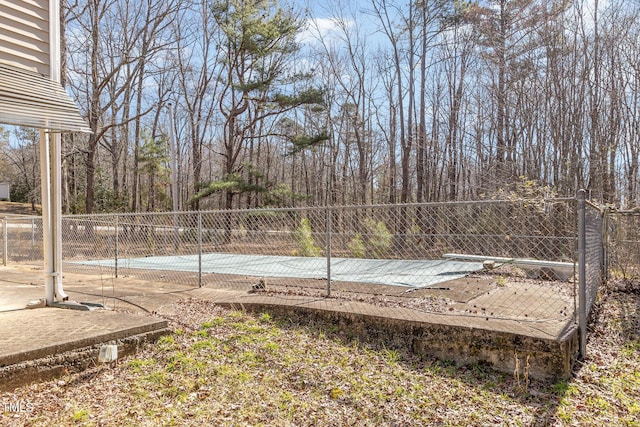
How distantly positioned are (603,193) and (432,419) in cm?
927

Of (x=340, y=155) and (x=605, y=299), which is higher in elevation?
(x=340, y=155)

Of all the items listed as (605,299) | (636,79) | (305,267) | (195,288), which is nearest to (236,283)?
(195,288)

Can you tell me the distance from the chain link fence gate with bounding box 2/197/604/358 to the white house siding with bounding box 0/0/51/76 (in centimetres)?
230

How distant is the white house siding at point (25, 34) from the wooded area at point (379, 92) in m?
6.78

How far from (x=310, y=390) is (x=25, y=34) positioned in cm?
415

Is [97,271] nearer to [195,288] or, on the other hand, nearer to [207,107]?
[195,288]

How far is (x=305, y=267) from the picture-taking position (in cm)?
707

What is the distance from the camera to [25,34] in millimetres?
3748

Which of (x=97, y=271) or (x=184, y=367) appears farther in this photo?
(x=97, y=271)

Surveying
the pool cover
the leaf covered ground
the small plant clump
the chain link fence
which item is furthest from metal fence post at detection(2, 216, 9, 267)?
the leaf covered ground

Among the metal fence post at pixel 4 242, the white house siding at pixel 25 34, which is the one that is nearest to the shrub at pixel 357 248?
the white house siding at pixel 25 34

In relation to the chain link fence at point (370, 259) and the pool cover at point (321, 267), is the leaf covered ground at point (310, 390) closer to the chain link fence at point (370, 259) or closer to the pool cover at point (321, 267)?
the chain link fence at point (370, 259)

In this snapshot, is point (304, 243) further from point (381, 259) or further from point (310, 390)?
point (310, 390)

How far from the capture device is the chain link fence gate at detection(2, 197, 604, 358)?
164 inches
